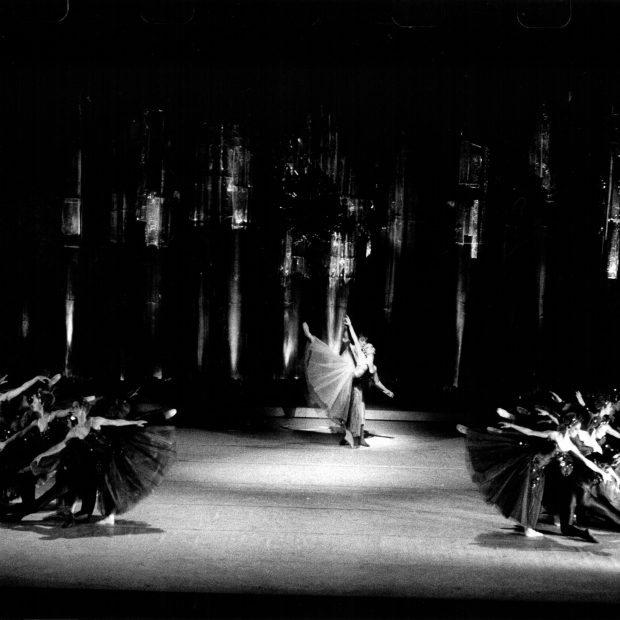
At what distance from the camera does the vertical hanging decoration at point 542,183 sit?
52.2 feet

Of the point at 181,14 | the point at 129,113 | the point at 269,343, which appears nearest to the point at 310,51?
the point at 181,14

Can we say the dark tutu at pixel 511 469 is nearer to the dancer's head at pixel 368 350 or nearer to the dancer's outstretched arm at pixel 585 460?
the dancer's outstretched arm at pixel 585 460

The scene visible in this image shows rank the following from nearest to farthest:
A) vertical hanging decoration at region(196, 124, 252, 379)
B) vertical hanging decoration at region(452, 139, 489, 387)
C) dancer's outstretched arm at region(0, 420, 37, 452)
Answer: dancer's outstretched arm at region(0, 420, 37, 452) → vertical hanging decoration at region(452, 139, 489, 387) → vertical hanging decoration at region(196, 124, 252, 379)

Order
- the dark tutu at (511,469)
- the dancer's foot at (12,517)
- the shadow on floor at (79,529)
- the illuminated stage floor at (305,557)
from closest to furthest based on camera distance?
the illuminated stage floor at (305,557) → the shadow on floor at (79,529) → the dark tutu at (511,469) → the dancer's foot at (12,517)

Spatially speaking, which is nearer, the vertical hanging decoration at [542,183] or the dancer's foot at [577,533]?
the dancer's foot at [577,533]

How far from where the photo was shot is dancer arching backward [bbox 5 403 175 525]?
741 centimetres

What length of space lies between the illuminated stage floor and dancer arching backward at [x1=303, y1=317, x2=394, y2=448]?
1817 mm

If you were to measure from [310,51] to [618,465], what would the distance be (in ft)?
28.4

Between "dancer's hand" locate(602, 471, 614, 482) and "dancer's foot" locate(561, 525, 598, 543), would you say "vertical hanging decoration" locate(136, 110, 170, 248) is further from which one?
"dancer's foot" locate(561, 525, 598, 543)

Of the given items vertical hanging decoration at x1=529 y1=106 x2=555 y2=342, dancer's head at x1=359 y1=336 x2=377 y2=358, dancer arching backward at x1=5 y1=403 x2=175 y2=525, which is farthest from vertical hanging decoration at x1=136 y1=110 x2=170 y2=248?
dancer arching backward at x1=5 y1=403 x2=175 y2=525

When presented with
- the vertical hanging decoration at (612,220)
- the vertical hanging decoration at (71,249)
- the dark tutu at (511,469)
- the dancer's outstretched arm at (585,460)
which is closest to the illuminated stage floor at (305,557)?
the dark tutu at (511,469)

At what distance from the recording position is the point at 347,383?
1186 cm

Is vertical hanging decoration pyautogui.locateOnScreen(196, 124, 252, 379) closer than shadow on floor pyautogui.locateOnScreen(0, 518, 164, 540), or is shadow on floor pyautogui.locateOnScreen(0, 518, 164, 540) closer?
shadow on floor pyautogui.locateOnScreen(0, 518, 164, 540)

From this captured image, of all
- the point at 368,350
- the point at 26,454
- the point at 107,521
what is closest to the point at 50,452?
the point at 26,454
